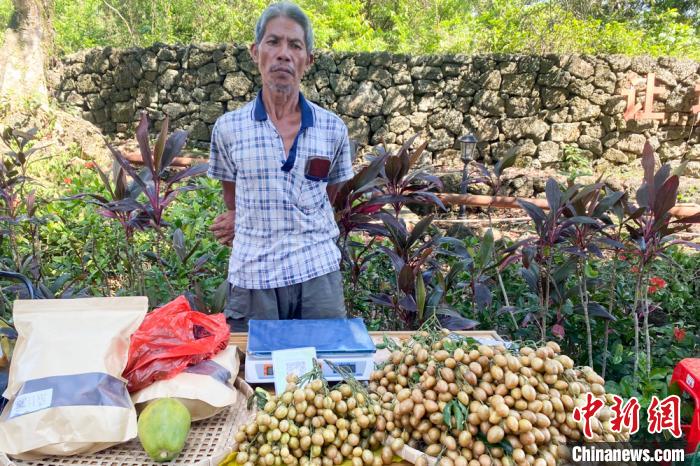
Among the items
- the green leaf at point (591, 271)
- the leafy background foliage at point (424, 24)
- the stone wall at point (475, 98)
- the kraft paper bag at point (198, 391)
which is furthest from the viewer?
the leafy background foliage at point (424, 24)

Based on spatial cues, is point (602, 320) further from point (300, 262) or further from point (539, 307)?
point (300, 262)

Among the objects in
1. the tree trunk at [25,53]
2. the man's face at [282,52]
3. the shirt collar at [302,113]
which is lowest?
the shirt collar at [302,113]

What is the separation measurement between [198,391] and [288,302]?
0.61 m

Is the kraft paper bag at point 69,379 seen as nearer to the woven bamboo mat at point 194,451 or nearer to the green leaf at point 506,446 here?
the woven bamboo mat at point 194,451

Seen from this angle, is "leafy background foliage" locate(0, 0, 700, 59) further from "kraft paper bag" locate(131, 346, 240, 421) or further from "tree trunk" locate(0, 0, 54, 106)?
"kraft paper bag" locate(131, 346, 240, 421)

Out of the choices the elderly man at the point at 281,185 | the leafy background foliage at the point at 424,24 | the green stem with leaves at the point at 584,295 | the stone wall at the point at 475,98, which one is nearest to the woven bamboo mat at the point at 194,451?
the elderly man at the point at 281,185

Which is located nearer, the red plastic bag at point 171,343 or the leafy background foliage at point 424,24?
the red plastic bag at point 171,343

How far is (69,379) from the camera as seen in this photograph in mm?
1072

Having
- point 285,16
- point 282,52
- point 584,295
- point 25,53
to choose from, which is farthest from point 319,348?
point 25,53

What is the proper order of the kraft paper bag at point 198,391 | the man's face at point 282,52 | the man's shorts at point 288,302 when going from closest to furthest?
the kraft paper bag at point 198,391, the man's face at point 282,52, the man's shorts at point 288,302

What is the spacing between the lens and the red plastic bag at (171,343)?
1.17 meters

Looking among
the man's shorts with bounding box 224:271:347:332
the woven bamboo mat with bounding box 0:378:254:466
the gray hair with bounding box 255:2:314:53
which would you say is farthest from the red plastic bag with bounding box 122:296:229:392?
the gray hair with bounding box 255:2:314:53

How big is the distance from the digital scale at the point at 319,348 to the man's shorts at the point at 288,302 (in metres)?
0.27

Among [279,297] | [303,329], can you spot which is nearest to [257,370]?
[303,329]
